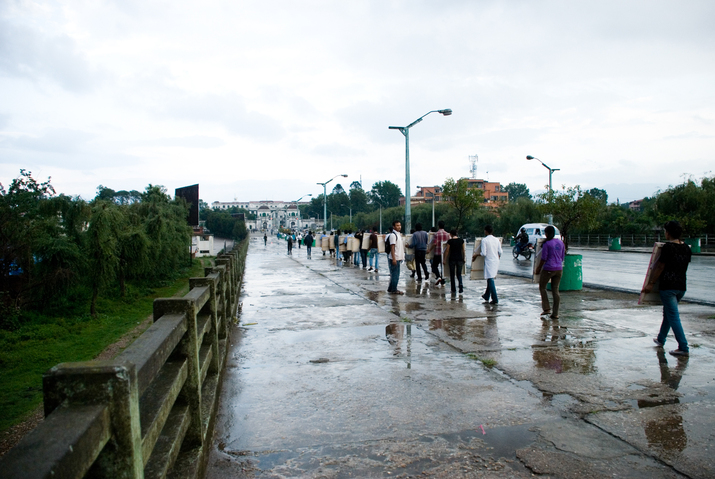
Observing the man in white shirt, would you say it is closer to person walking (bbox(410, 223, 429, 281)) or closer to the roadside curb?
person walking (bbox(410, 223, 429, 281))

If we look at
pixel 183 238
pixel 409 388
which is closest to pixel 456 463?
pixel 409 388

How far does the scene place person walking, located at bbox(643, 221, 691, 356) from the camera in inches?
246

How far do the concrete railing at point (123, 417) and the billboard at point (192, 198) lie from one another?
32.6 m

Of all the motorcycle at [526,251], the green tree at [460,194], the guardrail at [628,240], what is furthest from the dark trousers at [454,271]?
the green tree at [460,194]

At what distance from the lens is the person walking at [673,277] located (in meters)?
6.24

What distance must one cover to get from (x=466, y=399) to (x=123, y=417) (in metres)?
3.51

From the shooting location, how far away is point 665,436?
3.84m

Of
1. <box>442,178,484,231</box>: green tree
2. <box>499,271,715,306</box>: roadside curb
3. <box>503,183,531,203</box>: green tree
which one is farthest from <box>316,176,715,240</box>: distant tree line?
<box>503,183,531,203</box>: green tree

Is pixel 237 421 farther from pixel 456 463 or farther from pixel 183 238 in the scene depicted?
pixel 183 238

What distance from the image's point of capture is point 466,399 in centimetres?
471

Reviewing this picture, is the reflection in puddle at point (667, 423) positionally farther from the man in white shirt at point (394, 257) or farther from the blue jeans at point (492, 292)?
the man in white shirt at point (394, 257)

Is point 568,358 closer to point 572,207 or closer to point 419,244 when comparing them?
point 419,244

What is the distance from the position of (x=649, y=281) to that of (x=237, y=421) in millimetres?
5185

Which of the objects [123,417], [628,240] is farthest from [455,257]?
[628,240]
